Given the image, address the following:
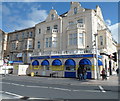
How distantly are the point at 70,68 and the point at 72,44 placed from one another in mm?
Result: 5760

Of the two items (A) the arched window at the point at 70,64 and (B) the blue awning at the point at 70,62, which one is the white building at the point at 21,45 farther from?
(B) the blue awning at the point at 70,62

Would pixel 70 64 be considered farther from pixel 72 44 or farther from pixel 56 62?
pixel 72 44

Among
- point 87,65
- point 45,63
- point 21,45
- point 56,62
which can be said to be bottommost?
point 87,65

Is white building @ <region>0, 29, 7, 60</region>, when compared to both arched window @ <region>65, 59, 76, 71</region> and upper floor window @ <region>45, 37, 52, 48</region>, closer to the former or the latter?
upper floor window @ <region>45, 37, 52, 48</region>

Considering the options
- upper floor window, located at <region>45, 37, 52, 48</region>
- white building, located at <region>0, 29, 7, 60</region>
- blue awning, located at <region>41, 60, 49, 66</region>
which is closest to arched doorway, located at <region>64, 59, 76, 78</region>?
blue awning, located at <region>41, 60, 49, 66</region>

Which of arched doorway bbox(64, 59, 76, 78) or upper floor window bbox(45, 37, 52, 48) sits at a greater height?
upper floor window bbox(45, 37, 52, 48)

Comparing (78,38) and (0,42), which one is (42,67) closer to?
(78,38)

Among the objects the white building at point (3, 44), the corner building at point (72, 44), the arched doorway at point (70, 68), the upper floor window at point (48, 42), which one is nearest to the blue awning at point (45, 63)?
the corner building at point (72, 44)

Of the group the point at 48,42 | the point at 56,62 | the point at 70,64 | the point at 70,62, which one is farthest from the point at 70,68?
the point at 48,42

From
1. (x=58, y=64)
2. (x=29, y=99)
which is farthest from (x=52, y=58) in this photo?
(x=29, y=99)

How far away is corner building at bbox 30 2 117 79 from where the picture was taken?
22.6 metres

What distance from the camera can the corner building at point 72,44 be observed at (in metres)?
22.6

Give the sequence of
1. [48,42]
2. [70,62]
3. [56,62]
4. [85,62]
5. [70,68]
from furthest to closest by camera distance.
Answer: [48,42], [56,62], [70,68], [70,62], [85,62]

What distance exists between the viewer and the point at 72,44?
27422 millimetres
